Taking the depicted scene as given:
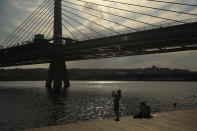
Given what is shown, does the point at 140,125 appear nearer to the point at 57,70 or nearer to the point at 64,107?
the point at 64,107

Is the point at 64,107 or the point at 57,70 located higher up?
the point at 57,70

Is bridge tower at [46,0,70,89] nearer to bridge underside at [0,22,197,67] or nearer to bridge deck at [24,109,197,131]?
bridge underside at [0,22,197,67]

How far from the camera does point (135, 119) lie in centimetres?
1552

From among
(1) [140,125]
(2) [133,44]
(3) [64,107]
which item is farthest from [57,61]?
(1) [140,125]

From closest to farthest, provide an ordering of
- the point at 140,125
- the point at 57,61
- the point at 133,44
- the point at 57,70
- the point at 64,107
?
the point at 140,125 → the point at 64,107 → the point at 133,44 → the point at 57,61 → the point at 57,70

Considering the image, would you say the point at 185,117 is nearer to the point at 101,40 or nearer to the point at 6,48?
the point at 101,40

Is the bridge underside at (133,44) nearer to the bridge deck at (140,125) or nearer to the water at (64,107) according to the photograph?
the water at (64,107)

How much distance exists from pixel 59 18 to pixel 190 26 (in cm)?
4882

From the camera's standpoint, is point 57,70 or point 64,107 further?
point 57,70

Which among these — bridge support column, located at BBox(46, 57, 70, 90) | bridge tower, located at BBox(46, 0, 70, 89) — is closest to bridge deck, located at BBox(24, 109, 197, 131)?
bridge tower, located at BBox(46, 0, 70, 89)

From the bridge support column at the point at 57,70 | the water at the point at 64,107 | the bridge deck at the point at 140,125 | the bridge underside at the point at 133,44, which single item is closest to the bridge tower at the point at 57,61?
the bridge support column at the point at 57,70

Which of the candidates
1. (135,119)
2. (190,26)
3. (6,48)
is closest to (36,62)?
(6,48)

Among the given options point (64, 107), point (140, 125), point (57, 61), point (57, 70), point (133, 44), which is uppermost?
point (133, 44)

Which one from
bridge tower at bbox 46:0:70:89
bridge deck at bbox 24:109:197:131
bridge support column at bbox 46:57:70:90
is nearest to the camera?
bridge deck at bbox 24:109:197:131
